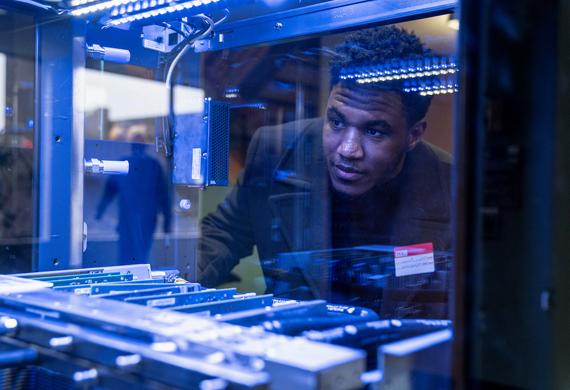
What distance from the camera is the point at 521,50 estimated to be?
0.85 metres

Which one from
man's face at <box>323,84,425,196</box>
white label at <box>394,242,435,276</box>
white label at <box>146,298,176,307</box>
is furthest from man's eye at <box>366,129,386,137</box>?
white label at <box>146,298,176,307</box>

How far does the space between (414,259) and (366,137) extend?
56 centimetres

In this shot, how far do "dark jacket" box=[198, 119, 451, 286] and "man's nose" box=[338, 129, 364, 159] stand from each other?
7.2 inches

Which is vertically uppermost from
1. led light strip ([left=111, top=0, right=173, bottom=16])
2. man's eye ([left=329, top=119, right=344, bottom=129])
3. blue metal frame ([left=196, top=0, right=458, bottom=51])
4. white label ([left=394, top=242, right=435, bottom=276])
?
blue metal frame ([left=196, top=0, right=458, bottom=51])

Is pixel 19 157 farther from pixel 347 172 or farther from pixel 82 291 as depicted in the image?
pixel 347 172

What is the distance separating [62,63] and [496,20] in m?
1.53

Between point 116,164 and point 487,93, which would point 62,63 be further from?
point 487,93

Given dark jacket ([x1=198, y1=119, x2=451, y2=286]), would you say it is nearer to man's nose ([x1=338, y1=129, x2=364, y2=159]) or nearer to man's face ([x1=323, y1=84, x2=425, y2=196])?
man's face ([x1=323, y1=84, x2=425, y2=196])

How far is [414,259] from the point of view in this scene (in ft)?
7.70

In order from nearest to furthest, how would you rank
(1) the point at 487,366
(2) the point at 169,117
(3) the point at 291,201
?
(1) the point at 487,366
(2) the point at 169,117
(3) the point at 291,201

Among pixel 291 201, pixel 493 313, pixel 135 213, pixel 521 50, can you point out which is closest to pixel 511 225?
pixel 493 313

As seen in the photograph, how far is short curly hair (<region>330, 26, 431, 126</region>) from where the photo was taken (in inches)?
93.8

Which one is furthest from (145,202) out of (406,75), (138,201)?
(406,75)

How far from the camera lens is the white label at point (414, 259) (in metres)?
2.32
